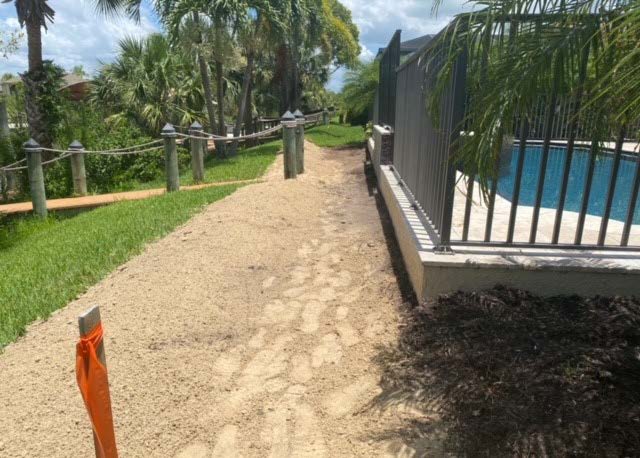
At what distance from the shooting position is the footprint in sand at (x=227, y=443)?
8.16 feet

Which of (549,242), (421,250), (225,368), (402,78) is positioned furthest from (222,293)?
(402,78)

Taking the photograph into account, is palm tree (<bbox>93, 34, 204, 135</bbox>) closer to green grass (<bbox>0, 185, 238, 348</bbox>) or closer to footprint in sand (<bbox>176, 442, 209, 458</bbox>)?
green grass (<bbox>0, 185, 238, 348</bbox>)

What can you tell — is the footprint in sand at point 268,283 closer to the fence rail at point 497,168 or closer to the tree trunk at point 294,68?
the fence rail at point 497,168

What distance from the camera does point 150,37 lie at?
19266 mm

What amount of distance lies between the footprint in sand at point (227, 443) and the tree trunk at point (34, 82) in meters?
13.6

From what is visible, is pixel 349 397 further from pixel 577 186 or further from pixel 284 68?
pixel 284 68

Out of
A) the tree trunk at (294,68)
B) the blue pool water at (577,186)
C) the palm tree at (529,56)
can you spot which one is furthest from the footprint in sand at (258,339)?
the tree trunk at (294,68)

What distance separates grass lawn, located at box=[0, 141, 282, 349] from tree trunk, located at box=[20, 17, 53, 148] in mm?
5302

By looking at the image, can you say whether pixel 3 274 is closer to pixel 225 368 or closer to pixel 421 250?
pixel 225 368

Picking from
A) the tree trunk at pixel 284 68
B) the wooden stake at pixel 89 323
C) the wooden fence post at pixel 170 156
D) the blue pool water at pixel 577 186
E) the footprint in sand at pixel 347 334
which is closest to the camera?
the wooden stake at pixel 89 323

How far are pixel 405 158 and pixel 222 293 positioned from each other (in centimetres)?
290

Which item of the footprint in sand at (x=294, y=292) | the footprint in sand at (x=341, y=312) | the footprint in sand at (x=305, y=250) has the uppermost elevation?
the footprint in sand at (x=305, y=250)

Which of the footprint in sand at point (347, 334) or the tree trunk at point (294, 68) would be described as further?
the tree trunk at point (294, 68)

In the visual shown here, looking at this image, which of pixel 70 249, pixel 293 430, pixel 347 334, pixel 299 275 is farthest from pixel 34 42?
pixel 293 430
